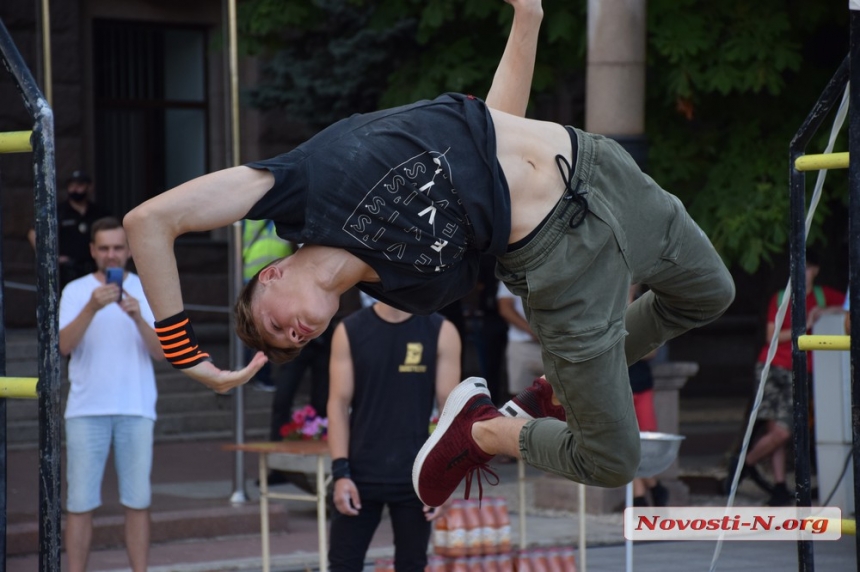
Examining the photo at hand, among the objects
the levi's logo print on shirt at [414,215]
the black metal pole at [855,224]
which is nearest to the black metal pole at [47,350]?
the levi's logo print on shirt at [414,215]

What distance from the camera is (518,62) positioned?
13.8 feet

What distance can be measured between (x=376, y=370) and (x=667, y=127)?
15.3 ft

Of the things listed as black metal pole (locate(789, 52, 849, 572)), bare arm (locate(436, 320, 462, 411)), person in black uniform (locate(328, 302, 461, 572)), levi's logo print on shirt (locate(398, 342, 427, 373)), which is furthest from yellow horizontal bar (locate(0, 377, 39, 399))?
bare arm (locate(436, 320, 462, 411))

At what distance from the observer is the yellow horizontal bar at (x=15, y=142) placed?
3674mm

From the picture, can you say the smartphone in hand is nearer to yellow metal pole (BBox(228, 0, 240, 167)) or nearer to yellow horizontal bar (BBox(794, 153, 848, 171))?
yellow metal pole (BBox(228, 0, 240, 167))

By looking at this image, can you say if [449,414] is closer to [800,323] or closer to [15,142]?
[800,323]

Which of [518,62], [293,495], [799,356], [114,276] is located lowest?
[293,495]

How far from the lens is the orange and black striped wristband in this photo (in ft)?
12.0

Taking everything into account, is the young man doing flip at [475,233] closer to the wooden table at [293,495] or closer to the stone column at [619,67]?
the wooden table at [293,495]

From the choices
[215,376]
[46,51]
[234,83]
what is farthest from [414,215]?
[46,51]

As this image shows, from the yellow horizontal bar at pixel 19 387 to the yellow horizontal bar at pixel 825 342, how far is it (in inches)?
102

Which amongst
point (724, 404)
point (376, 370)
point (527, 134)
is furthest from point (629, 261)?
point (724, 404)

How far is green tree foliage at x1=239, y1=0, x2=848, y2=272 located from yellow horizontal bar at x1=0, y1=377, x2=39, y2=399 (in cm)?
675

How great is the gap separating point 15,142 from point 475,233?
133 cm
